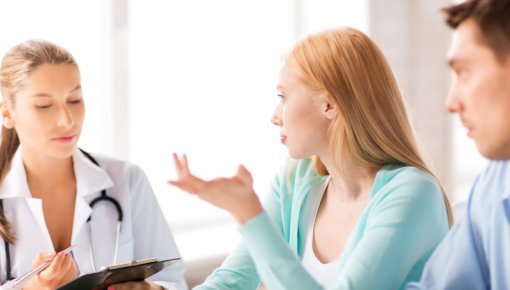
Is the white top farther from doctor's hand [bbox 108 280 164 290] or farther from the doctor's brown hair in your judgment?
the doctor's brown hair

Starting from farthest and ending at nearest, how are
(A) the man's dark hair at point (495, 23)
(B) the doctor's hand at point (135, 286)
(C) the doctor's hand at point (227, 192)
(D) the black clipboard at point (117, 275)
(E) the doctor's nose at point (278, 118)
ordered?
(E) the doctor's nose at point (278, 118) → (B) the doctor's hand at point (135, 286) → (D) the black clipboard at point (117, 275) → (C) the doctor's hand at point (227, 192) → (A) the man's dark hair at point (495, 23)

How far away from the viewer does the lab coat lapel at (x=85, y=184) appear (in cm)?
220

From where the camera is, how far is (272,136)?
4254 millimetres

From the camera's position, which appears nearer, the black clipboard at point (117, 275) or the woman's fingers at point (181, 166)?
the woman's fingers at point (181, 166)

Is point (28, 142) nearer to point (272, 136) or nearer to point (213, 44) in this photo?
point (213, 44)

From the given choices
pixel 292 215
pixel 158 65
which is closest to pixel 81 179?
pixel 292 215

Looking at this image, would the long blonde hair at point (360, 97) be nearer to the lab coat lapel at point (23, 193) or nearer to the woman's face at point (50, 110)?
the woman's face at point (50, 110)

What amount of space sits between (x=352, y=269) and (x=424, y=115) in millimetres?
3279

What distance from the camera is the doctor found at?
209 cm

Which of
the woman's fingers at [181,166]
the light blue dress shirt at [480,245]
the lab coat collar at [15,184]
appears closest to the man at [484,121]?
the light blue dress shirt at [480,245]

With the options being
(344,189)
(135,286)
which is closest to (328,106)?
(344,189)

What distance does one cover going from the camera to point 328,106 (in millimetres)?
1892

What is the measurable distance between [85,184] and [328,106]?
2.45ft

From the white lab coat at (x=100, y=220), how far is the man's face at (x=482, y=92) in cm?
103
